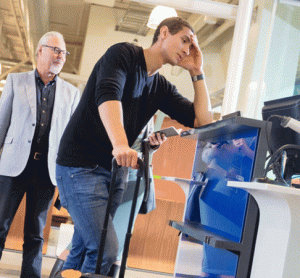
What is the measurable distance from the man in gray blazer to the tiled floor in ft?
1.97

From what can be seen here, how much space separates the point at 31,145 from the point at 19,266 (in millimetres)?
1290

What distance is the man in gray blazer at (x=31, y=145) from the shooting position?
2.56m

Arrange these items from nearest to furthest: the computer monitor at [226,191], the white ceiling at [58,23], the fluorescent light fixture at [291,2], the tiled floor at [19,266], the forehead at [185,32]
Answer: the computer monitor at [226,191], the forehead at [185,32], the tiled floor at [19,266], the fluorescent light fixture at [291,2], the white ceiling at [58,23]

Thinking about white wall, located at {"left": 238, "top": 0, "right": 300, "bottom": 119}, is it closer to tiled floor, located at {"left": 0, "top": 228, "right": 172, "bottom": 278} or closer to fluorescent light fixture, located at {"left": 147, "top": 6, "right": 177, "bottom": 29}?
fluorescent light fixture, located at {"left": 147, "top": 6, "right": 177, "bottom": 29}

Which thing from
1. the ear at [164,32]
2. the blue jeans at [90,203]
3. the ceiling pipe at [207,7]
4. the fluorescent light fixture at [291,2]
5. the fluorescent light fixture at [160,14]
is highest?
the fluorescent light fixture at [291,2]

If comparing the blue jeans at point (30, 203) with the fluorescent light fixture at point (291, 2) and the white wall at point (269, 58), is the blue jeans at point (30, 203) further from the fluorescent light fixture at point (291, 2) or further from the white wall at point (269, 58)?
the fluorescent light fixture at point (291, 2)

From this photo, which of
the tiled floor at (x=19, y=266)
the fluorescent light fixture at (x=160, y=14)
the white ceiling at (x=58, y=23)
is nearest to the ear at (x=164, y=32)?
the tiled floor at (x=19, y=266)

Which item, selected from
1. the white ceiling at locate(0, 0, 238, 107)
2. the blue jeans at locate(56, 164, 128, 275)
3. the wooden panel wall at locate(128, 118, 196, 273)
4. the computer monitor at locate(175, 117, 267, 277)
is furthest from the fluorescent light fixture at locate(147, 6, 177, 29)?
the blue jeans at locate(56, 164, 128, 275)

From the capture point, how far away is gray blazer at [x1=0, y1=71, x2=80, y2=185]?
A: 255 cm

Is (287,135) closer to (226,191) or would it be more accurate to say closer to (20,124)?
(226,191)

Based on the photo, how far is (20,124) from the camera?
2.61 meters

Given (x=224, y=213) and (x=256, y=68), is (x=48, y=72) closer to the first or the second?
(x=224, y=213)

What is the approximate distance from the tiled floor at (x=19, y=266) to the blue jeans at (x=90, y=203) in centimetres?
164

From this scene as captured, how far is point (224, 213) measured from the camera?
63.9 inches
